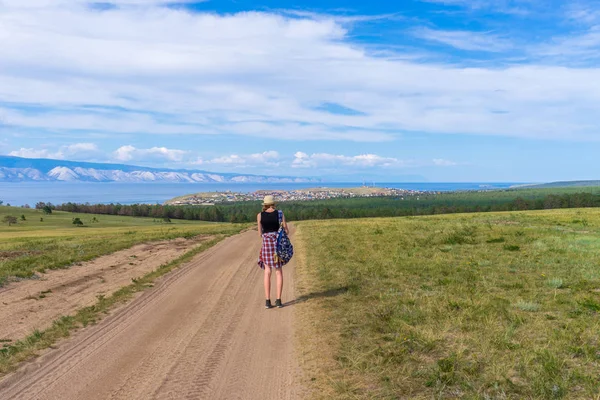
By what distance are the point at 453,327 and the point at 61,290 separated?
37.5 feet

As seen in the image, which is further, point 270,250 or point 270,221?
point 270,250

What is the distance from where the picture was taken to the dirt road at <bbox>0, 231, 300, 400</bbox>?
605cm

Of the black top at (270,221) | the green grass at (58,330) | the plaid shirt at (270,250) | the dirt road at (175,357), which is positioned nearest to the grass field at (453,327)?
the dirt road at (175,357)

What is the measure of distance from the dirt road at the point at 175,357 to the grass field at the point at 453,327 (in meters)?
0.66

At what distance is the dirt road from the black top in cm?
188

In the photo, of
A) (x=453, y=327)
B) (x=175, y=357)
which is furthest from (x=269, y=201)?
(x=453, y=327)

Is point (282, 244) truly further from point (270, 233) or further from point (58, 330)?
point (58, 330)

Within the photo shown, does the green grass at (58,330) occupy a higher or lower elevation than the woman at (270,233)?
lower

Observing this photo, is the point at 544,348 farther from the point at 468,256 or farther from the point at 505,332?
the point at 468,256

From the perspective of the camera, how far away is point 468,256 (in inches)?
722

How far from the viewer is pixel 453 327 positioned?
27.6 ft

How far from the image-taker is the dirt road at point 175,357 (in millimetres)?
6055

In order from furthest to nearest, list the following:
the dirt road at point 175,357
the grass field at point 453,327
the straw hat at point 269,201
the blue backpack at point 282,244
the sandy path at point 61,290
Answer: the blue backpack at point 282,244, the straw hat at point 269,201, the sandy path at point 61,290, the dirt road at point 175,357, the grass field at point 453,327

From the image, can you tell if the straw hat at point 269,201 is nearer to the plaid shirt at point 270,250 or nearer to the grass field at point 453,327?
the plaid shirt at point 270,250
